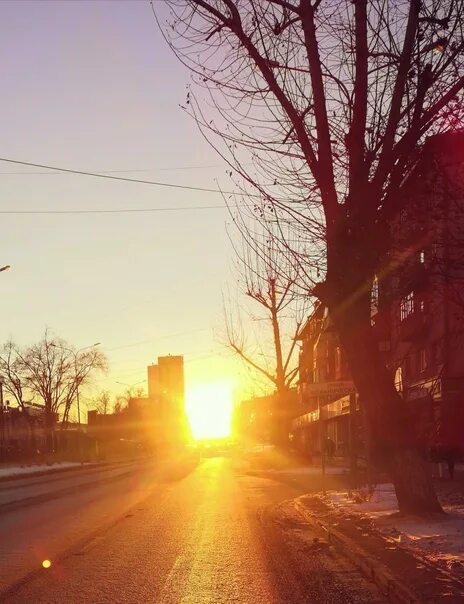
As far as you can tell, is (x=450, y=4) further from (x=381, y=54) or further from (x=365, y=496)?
(x=365, y=496)

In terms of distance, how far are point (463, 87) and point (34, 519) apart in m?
11.9

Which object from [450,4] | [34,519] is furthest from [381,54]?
[34,519]

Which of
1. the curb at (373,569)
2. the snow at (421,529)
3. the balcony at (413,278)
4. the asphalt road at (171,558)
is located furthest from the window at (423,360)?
the curb at (373,569)

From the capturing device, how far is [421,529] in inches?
466

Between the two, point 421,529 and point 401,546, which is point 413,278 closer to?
point 421,529

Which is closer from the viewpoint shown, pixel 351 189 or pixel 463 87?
pixel 463 87

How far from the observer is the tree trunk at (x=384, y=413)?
1291 centimetres

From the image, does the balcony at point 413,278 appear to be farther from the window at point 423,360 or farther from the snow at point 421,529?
the window at point 423,360

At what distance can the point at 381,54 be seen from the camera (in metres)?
12.8

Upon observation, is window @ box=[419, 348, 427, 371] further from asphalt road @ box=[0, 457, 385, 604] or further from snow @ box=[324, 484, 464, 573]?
snow @ box=[324, 484, 464, 573]

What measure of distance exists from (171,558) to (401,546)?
2997mm

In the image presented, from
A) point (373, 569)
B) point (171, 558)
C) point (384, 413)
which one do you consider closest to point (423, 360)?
point (384, 413)

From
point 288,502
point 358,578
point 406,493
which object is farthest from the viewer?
point 288,502

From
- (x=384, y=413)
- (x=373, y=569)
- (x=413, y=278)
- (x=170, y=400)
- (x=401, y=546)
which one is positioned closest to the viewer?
(x=373, y=569)
